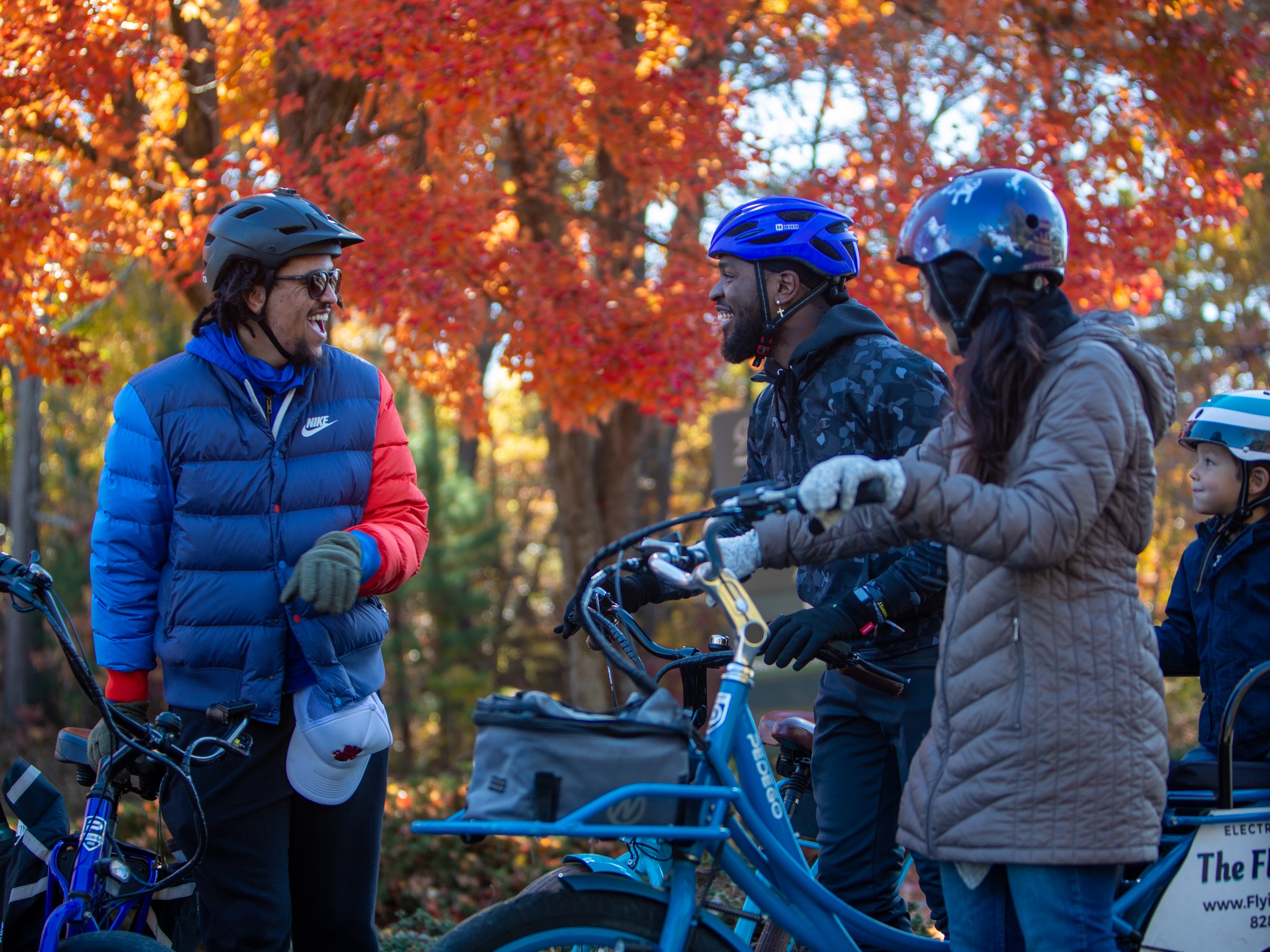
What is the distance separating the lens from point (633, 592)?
2.89 meters

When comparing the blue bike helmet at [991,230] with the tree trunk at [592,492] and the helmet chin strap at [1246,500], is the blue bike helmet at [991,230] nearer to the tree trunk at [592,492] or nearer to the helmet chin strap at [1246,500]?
the helmet chin strap at [1246,500]

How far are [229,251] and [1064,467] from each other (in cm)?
207

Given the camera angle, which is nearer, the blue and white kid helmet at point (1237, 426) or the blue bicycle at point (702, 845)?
the blue bicycle at point (702, 845)

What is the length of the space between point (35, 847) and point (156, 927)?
0.40 metres

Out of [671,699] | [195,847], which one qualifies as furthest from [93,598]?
[671,699]

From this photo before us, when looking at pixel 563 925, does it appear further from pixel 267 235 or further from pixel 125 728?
pixel 267 235

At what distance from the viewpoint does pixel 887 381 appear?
2891 mm

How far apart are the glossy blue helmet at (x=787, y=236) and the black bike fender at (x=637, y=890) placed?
1.73 meters

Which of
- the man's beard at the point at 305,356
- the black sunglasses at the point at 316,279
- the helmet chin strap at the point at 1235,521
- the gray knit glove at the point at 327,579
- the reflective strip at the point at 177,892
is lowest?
the reflective strip at the point at 177,892

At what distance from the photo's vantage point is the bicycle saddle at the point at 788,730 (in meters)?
3.14

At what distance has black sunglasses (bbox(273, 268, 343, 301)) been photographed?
294 cm

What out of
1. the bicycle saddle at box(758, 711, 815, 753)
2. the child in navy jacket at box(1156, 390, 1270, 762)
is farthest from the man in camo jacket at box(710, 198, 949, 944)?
the child in navy jacket at box(1156, 390, 1270, 762)

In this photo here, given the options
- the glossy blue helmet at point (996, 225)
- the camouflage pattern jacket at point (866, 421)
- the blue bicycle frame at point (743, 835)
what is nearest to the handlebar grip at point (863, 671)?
the camouflage pattern jacket at point (866, 421)

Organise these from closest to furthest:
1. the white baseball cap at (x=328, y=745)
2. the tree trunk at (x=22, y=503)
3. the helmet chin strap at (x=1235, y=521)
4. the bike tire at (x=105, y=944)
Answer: the bike tire at (x=105, y=944), the white baseball cap at (x=328, y=745), the helmet chin strap at (x=1235, y=521), the tree trunk at (x=22, y=503)
